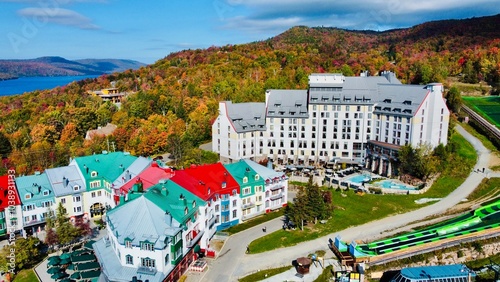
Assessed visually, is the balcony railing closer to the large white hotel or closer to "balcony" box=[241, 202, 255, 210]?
"balcony" box=[241, 202, 255, 210]

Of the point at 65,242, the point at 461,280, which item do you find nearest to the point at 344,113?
the point at 461,280

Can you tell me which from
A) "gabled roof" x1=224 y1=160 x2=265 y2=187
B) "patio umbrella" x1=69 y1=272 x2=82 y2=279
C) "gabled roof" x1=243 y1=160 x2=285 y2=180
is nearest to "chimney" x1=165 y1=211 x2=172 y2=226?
"patio umbrella" x1=69 y1=272 x2=82 y2=279

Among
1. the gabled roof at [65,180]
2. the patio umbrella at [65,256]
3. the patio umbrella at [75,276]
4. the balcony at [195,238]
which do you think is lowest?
the patio umbrella at [75,276]

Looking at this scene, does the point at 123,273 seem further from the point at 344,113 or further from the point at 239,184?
the point at 344,113

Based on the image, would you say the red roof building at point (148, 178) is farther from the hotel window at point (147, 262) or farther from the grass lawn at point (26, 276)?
the hotel window at point (147, 262)

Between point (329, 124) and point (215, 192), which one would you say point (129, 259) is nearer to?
point (215, 192)

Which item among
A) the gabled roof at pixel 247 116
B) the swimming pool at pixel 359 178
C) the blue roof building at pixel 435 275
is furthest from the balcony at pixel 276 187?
the blue roof building at pixel 435 275
